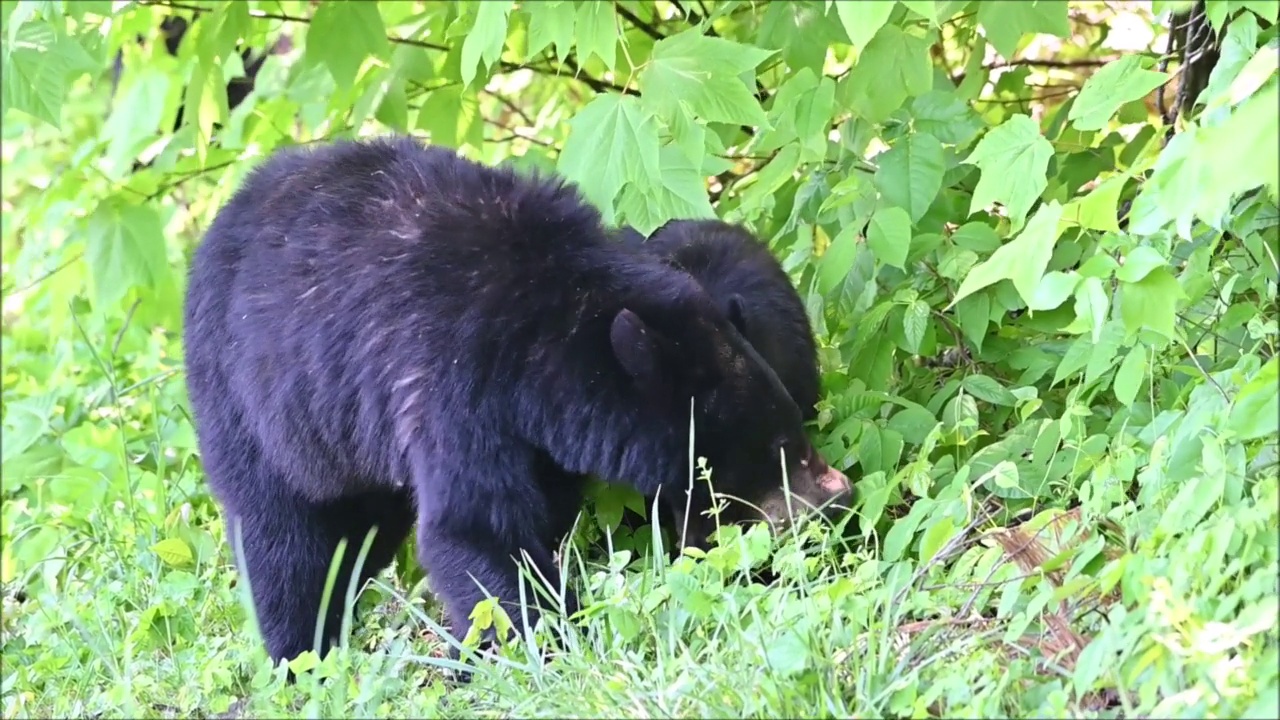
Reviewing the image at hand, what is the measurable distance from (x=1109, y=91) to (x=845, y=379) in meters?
1.30

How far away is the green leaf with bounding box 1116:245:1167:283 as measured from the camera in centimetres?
275

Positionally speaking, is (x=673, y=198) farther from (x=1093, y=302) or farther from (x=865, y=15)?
(x=1093, y=302)

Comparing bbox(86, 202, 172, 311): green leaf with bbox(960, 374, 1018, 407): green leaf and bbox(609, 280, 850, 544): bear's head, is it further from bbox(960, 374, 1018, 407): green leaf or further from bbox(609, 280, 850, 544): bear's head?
bbox(960, 374, 1018, 407): green leaf

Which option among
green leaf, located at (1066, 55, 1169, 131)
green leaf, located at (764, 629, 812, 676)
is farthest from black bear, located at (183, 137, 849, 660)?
green leaf, located at (1066, 55, 1169, 131)

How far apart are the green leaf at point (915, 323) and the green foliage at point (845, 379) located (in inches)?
1.2

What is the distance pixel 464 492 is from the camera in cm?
316

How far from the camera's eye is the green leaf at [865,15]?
8.28 ft

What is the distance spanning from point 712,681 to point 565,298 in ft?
3.64

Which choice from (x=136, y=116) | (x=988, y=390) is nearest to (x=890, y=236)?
(x=988, y=390)

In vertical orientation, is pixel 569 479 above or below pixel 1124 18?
below

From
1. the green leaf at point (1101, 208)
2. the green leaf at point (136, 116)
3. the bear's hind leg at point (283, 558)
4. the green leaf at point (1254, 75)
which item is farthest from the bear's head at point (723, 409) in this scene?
the green leaf at point (136, 116)

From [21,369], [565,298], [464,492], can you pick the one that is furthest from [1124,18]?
[21,369]

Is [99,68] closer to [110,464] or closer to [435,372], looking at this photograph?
[435,372]

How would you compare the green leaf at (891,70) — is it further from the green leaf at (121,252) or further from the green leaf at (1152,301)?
the green leaf at (121,252)
